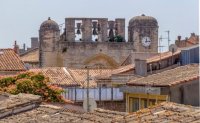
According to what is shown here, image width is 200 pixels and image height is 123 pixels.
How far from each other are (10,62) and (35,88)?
41.1 ft

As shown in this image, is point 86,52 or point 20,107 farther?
point 86,52

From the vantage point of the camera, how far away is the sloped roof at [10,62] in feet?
115

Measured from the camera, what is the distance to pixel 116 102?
28.1 metres

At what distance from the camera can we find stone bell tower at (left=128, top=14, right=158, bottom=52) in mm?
54156

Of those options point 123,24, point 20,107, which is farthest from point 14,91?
point 123,24

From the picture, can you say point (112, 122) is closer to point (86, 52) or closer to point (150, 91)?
point (150, 91)

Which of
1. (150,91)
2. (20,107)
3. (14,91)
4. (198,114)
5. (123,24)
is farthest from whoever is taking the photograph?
(123,24)

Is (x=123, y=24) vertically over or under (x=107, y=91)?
over

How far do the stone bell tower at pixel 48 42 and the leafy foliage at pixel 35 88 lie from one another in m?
29.2

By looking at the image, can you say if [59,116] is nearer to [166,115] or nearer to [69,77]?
[166,115]

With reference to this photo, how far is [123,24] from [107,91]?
933 inches

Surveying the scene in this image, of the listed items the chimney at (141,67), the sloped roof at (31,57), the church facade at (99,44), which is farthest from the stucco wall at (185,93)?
the sloped roof at (31,57)

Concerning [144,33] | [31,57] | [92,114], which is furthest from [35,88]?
[31,57]

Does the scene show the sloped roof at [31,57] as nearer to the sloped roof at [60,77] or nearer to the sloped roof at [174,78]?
the sloped roof at [60,77]
